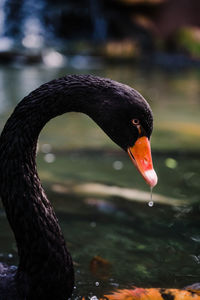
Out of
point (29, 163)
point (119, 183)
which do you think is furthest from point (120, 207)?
point (29, 163)

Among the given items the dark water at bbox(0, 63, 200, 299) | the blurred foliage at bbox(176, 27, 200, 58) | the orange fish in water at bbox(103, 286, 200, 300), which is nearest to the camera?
the orange fish in water at bbox(103, 286, 200, 300)

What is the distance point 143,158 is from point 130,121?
0.14 metres

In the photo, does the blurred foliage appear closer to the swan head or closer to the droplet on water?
the droplet on water

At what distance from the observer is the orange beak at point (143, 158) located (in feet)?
6.03

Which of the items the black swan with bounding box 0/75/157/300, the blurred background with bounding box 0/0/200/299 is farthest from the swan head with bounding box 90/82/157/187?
the blurred background with bounding box 0/0/200/299

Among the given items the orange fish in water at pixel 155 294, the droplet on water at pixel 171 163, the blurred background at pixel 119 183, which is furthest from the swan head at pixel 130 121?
the droplet on water at pixel 171 163

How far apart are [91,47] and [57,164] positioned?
29.0ft

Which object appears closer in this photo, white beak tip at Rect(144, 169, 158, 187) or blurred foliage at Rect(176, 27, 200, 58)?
white beak tip at Rect(144, 169, 158, 187)

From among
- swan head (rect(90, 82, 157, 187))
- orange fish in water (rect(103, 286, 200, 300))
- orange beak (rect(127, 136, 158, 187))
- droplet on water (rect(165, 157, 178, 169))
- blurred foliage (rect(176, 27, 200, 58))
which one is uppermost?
swan head (rect(90, 82, 157, 187))

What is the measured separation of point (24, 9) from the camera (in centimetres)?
1409

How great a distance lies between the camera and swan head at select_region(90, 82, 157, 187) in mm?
1811

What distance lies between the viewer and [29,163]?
196cm

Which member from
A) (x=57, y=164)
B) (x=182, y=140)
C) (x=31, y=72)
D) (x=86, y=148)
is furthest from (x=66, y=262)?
(x=31, y=72)

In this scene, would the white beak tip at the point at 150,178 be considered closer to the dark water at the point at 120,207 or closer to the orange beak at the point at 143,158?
the orange beak at the point at 143,158
